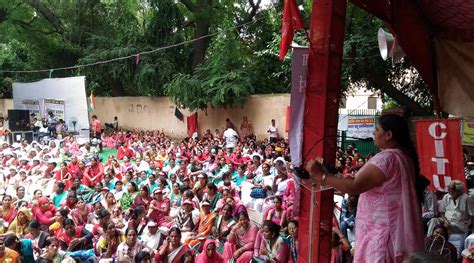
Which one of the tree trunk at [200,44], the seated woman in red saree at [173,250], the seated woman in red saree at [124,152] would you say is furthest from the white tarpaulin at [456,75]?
the tree trunk at [200,44]

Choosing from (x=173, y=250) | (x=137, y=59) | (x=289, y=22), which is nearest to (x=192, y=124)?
(x=137, y=59)

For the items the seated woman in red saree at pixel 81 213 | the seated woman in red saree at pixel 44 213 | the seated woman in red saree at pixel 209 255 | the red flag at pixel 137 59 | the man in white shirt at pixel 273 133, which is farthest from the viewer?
the red flag at pixel 137 59

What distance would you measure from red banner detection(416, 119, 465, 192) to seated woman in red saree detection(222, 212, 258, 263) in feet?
7.22

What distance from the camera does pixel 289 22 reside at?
3.13m

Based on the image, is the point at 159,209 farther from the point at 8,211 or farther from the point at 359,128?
the point at 359,128

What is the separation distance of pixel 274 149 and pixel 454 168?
6632 millimetres

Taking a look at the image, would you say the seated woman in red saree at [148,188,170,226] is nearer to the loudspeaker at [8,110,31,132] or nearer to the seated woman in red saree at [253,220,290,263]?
the seated woman in red saree at [253,220,290,263]

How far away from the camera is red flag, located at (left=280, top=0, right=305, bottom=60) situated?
3072 millimetres

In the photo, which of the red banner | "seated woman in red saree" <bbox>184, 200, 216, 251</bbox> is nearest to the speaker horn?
the red banner

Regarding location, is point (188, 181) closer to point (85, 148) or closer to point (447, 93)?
point (447, 93)

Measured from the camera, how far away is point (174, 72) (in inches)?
752

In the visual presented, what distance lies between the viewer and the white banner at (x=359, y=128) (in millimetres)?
12820

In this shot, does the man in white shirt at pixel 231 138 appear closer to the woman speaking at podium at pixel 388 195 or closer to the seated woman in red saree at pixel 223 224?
the seated woman in red saree at pixel 223 224

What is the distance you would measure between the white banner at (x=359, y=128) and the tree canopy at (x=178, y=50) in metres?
0.89
